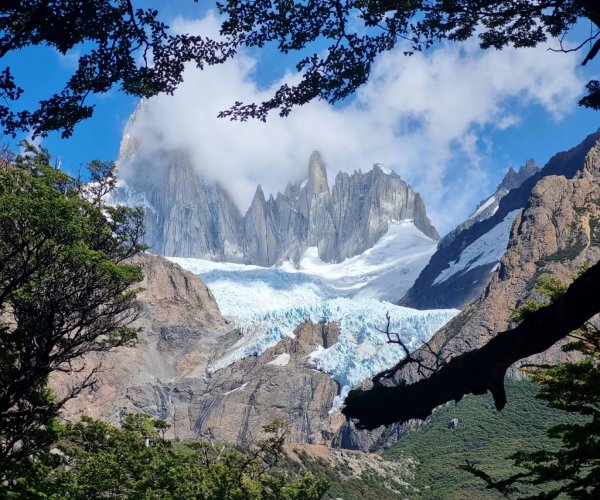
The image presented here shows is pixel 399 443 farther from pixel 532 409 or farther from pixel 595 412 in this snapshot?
pixel 595 412

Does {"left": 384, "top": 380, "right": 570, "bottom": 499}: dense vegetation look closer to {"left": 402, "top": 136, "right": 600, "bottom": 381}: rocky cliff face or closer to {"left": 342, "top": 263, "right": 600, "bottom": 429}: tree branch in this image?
{"left": 402, "top": 136, "right": 600, "bottom": 381}: rocky cliff face

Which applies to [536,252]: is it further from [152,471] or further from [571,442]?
[571,442]

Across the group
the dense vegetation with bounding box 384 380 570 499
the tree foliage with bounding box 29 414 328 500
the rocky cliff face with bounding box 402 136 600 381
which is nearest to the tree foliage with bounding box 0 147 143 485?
the tree foliage with bounding box 29 414 328 500

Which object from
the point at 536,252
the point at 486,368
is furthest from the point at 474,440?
the point at 486,368

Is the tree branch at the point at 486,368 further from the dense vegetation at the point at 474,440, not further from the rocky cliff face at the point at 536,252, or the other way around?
the rocky cliff face at the point at 536,252

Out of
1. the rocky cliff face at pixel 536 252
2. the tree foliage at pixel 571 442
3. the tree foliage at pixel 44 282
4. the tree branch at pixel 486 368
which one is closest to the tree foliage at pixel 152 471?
the tree foliage at pixel 44 282

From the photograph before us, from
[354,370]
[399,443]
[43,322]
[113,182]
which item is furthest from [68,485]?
[354,370]
